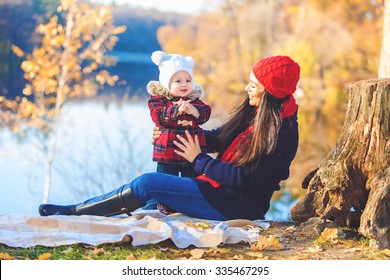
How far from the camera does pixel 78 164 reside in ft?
35.6

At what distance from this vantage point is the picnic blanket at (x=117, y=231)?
337 cm

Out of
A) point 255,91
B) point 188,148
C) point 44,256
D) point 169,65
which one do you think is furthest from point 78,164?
point 44,256

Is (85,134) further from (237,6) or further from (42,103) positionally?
(237,6)

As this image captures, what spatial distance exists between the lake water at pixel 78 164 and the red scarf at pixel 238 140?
18.7 feet

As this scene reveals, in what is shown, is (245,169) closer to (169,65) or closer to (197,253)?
(197,253)

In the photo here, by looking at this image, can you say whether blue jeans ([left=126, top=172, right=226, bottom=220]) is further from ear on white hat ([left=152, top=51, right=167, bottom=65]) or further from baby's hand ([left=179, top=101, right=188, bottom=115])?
ear on white hat ([left=152, top=51, right=167, bottom=65])

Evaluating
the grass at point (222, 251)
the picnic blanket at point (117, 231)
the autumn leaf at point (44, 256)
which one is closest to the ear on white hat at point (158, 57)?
the picnic blanket at point (117, 231)

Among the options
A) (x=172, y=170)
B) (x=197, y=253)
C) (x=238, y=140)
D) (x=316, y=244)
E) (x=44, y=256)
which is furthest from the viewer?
(x=172, y=170)

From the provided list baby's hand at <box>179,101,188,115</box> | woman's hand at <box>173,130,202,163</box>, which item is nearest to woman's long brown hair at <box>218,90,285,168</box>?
woman's hand at <box>173,130,202,163</box>

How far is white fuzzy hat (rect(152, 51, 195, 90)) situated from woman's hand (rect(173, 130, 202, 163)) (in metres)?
0.34

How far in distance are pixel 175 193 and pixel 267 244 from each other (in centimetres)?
60

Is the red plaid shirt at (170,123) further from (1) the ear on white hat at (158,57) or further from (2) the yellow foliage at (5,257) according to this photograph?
(2) the yellow foliage at (5,257)

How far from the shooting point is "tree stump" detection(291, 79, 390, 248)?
3.66 metres

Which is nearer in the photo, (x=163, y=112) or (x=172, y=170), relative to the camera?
(x=163, y=112)
